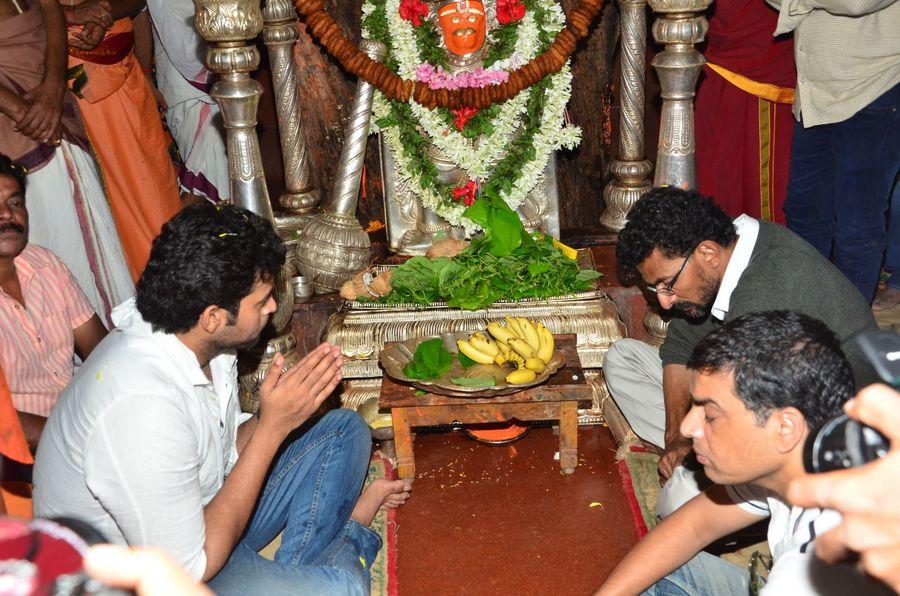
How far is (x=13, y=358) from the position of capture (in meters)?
2.89

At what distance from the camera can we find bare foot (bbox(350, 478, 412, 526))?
10.2 ft

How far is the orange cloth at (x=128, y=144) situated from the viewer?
14.1ft

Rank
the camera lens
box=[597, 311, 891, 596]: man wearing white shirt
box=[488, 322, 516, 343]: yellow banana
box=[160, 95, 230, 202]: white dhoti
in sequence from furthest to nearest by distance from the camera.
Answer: box=[160, 95, 230, 202]: white dhoti
box=[488, 322, 516, 343]: yellow banana
box=[597, 311, 891, 596]: man wearing white shirt
the camera lens

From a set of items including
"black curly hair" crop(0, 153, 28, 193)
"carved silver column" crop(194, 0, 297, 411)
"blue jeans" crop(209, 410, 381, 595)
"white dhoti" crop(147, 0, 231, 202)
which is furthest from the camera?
"white dhoti" crop(147, 0, 231, 202)

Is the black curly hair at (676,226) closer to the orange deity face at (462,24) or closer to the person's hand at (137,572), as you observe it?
the orange deity face at (462,24)

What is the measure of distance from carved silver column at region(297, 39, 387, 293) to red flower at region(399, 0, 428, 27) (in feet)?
0.63

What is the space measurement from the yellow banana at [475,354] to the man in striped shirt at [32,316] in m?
1.37

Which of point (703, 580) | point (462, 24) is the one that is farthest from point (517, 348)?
point (462, 24)

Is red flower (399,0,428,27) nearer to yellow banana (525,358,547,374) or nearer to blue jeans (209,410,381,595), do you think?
yellow banana (525,358,547,374)

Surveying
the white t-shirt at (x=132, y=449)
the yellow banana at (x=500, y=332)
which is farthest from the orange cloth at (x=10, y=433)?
the yellow banana at (x=500, y=332)

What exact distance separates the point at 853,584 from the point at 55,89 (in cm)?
358

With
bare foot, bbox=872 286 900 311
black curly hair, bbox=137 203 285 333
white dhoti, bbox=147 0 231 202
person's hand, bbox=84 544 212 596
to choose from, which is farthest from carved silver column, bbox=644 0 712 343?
person's hand, bbox=84 544 212 596

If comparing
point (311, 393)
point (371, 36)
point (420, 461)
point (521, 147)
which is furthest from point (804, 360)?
point (371, 36)

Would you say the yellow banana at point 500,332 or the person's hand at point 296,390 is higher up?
the person's hand at point 296,390
